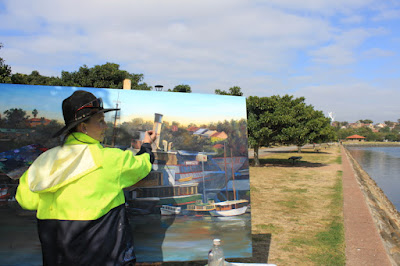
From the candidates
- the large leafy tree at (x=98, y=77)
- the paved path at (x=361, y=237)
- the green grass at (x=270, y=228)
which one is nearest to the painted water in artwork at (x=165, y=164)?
the paved path at (x=361, y=237)

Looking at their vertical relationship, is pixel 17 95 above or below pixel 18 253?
above

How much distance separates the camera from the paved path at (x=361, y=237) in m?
5.15

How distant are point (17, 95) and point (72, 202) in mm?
1729

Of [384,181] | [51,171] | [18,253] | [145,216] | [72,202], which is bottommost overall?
[384,181]

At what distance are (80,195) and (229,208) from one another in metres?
2.08

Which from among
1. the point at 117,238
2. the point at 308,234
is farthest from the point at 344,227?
the point at 117,238

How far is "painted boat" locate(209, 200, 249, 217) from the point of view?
12.4ft

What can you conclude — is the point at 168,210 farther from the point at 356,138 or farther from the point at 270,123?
the point at 356,138

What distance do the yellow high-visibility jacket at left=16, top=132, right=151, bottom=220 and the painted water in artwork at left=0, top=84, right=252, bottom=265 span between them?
3.99 ft

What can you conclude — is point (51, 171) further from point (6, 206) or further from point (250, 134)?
point (250, 134)

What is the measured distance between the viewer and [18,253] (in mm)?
3221

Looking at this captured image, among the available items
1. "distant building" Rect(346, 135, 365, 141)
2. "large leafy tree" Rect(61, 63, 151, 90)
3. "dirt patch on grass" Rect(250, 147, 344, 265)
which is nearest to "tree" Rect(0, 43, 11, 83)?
"large leafy tree" Rect(61, 63, 151, 90)

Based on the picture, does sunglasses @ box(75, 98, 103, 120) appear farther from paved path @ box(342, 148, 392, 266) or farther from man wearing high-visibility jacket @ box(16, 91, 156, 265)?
paved path @ box(342, 148, 392, 266)

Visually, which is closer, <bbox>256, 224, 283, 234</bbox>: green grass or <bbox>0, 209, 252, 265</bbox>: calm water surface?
<bbox>0, 209, 252, 265</bbox>: calm water surface
